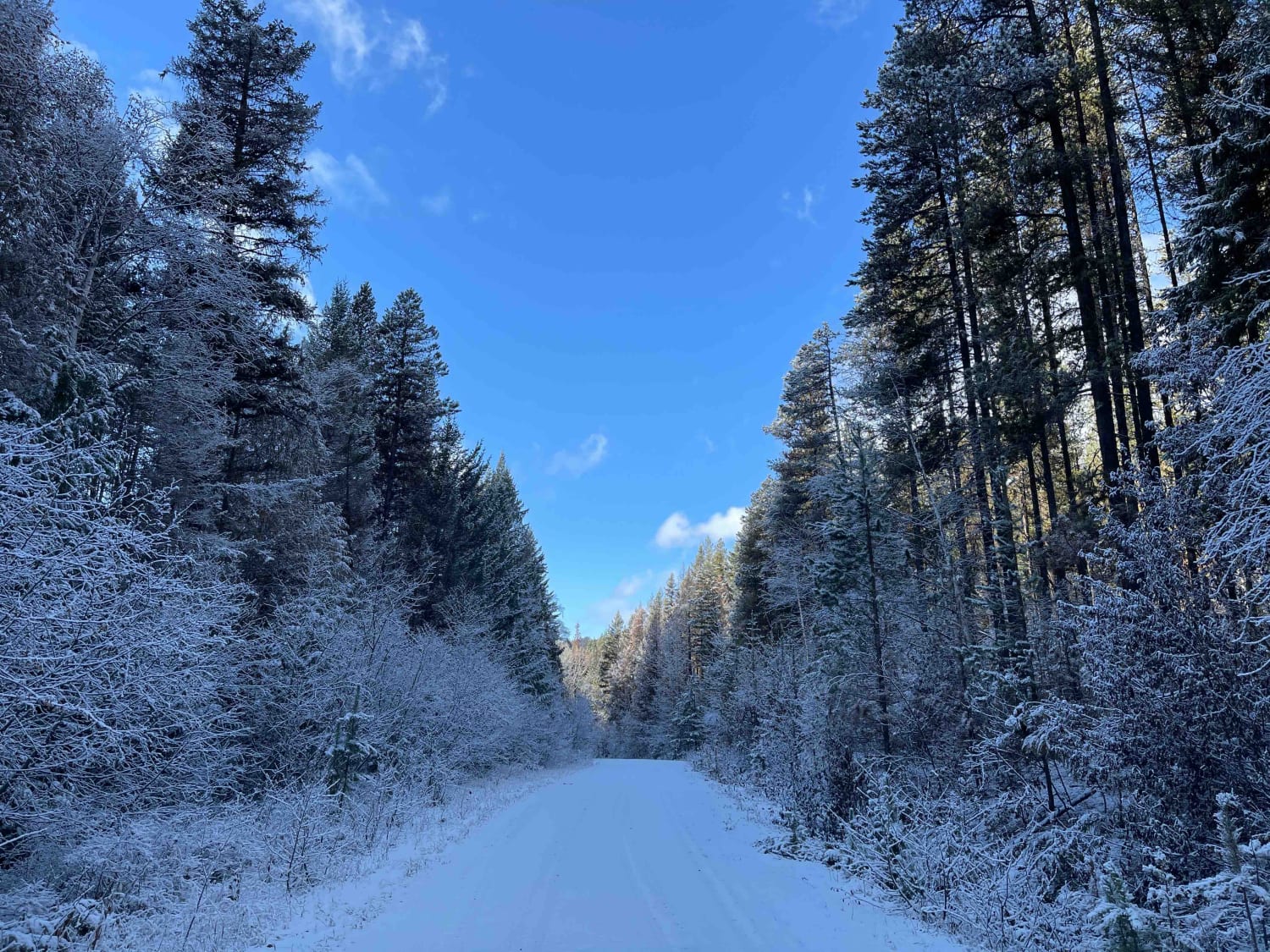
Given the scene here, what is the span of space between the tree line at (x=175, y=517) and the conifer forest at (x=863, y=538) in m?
0.08

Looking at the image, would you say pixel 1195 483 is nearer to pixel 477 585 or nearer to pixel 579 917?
pixel 579 917

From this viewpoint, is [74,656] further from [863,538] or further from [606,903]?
[863,538]

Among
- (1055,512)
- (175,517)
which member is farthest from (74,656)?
(1055,512)

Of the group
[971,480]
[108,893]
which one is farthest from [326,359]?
[971,480]

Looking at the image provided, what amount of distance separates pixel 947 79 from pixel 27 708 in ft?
56.3

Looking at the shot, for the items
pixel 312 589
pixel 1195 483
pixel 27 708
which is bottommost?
pixel 27 708

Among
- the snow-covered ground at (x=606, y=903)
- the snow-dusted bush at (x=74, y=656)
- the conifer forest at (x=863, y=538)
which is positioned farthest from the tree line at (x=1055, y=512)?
the snow-dusted bush at (x=74, y=656)

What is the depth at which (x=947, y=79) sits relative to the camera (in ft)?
42.9

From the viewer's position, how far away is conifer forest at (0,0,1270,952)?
19.7ft

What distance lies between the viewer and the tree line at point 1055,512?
6.88 meters

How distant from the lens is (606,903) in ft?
25.5

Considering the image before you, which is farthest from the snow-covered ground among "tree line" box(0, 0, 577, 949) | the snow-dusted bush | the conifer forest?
the snow-dusted bush

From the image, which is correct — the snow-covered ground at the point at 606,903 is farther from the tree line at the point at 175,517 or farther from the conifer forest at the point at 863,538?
the tree line at the point at 175,517

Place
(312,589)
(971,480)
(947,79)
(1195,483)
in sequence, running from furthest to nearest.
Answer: (971,480), (312,589), (947,79), (1195,483)
